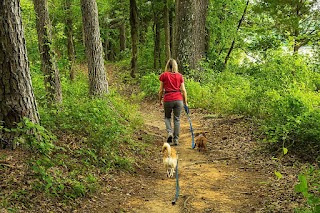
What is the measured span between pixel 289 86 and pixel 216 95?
552 cm

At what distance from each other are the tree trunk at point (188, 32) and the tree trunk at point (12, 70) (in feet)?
39.1

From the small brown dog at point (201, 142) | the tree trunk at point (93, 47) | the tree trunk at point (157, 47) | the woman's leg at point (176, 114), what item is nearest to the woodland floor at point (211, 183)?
the small brown dog at point (201, 142)

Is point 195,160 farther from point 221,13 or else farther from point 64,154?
point 221,13

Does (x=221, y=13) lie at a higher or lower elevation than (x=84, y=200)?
higher

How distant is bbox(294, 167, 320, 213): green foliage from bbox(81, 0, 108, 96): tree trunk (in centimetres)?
752

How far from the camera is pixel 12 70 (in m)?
4.88

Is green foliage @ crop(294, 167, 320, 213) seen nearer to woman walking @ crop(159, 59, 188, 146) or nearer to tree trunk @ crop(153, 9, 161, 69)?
woman walking @ crop(159, 59, 188, 146)

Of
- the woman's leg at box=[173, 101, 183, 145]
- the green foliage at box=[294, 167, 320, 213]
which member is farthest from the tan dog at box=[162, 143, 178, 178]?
the green foliage at box=[294, 167, 320, 213]

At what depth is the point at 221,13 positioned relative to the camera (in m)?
20.0

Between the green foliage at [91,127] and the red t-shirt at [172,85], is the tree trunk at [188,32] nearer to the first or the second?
the red t-shirt at [172,85]

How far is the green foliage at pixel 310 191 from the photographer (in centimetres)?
318

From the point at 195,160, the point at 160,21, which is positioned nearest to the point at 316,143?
the point at 195,160

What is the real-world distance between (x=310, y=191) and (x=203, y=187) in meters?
1.71

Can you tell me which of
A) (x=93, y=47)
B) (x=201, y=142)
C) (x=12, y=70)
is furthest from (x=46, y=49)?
(x=201, y=142)
